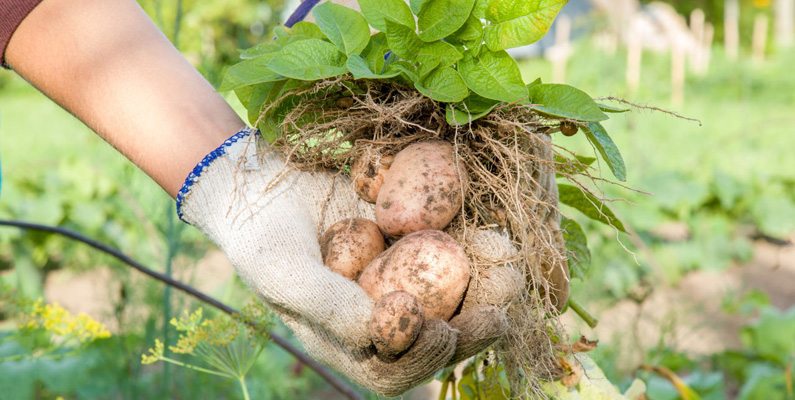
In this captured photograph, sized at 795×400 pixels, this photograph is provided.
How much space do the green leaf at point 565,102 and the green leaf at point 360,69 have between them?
0.92 ft

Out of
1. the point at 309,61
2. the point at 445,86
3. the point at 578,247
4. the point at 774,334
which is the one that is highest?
the point at 309,61

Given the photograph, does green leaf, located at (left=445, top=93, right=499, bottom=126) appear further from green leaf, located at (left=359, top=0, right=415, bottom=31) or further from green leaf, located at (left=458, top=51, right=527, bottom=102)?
green leaf, located at (left=359, top=0, right=415, bottom=31)

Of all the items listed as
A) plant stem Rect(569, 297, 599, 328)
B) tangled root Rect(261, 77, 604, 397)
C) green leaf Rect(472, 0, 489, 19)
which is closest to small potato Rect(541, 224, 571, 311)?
tangled root Rect(261, 77, 604, 397)

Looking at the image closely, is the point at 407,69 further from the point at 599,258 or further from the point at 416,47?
the point at 599,258

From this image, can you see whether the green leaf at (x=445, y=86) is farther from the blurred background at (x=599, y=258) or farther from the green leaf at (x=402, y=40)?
the blurred background at (x=599, y=258)

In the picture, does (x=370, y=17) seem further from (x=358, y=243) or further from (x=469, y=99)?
(x=358, y=243)

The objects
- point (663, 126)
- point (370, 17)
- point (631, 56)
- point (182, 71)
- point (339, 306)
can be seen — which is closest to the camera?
point (339, 306)

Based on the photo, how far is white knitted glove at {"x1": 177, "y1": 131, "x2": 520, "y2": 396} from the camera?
106 cm

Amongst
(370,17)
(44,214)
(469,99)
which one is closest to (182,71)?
(370,17)

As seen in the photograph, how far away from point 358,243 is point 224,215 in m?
0.27

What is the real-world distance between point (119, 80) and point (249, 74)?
30cm

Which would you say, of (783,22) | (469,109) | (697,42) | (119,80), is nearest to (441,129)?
(469,109)

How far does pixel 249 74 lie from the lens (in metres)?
1.14

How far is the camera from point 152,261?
12.2ft
